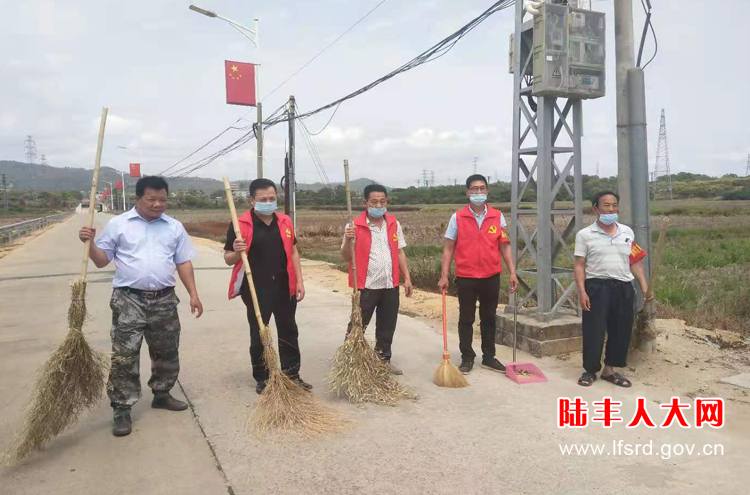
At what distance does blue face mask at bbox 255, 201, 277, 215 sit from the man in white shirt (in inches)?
25.5

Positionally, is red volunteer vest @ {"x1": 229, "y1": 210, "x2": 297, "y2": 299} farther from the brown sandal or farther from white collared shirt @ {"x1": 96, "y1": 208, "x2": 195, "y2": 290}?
the brown sandal

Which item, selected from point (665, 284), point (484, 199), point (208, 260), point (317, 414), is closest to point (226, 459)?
point (317, 414)

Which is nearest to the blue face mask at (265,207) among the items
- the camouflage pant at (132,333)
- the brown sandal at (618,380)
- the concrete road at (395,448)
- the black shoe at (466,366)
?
the camouflage pant at (132,333)

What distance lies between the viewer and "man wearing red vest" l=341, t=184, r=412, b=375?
15.6 ft

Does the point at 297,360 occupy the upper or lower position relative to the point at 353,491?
upper

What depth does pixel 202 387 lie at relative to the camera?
4.63 m

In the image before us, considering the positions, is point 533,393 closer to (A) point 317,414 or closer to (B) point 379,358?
(B) point 379,358

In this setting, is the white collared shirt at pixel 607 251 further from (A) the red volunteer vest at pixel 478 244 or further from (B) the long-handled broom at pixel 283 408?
(B) the long-handled broom at pixel 283 408

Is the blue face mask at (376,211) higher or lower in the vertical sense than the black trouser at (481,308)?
higher

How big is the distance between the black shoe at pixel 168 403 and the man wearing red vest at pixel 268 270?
1.99 feet

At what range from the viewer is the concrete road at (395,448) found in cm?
297

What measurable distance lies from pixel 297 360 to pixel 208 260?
12.5 meters

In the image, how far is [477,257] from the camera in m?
4.82

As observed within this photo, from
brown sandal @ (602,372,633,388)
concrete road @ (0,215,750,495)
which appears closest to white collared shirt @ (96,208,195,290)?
concrete road @ (0,215,750,495)
